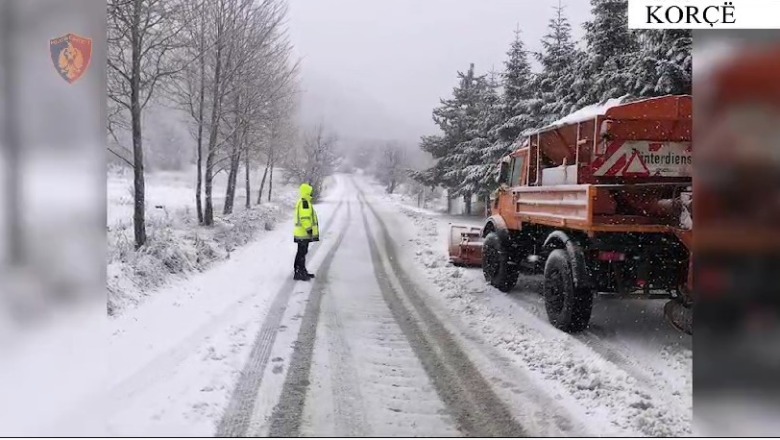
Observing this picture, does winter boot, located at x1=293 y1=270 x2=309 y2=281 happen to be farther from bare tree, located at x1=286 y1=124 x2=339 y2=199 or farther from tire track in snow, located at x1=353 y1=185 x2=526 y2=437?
bare tree, located at x1=286 y1=124 x2=339 y2=199

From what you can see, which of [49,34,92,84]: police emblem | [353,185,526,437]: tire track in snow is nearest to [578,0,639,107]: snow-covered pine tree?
[353,185,526,437]: tire track in snow

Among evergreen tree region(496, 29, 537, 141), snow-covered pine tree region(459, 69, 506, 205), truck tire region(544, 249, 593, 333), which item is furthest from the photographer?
truck tire region(544, 249, 593, 333)

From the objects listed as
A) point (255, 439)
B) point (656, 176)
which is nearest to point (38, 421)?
point (255, 439)

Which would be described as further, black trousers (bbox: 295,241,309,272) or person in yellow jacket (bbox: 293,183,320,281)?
black trousers (bbox: 295,241,309,272)

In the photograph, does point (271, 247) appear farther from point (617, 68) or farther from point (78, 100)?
point (617, 68)

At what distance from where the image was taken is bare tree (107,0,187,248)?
514 centimetres

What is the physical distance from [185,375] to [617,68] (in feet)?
10.6

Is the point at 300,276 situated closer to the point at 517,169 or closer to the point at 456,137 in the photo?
the point at 456,137

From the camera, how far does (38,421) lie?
2.60 metres

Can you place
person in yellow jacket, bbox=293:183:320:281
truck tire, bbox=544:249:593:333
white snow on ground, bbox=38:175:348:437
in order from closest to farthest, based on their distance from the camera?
white snow on ground, bbox=38:175:348:437 < person in yellow jacket, bbox=293:183:320:281 < truck tire, bbox=544:249:593:333

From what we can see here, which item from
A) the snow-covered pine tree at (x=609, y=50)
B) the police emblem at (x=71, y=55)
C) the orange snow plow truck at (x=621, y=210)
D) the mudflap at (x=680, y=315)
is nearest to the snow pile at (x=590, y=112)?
the orange snow plow truck at (x=621, y=210)

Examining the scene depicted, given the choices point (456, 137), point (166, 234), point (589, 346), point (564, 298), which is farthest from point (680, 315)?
point (166, 234)

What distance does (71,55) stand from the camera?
2.86 metres

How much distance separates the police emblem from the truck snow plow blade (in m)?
5.91
